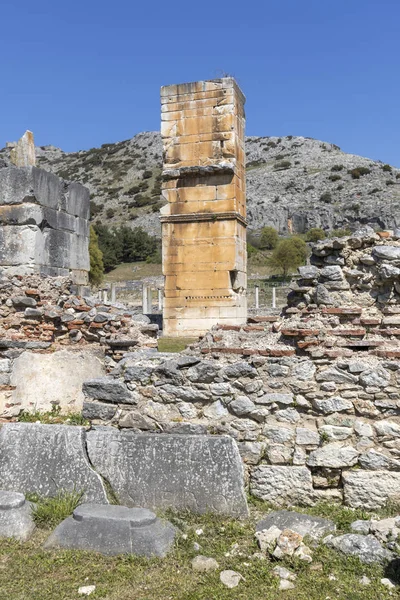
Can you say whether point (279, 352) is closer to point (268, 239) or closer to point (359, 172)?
point (268, 239)

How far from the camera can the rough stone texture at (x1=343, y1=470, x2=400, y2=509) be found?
4.11 m

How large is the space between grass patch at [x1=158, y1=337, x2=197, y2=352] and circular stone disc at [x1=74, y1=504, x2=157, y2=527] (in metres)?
5.97

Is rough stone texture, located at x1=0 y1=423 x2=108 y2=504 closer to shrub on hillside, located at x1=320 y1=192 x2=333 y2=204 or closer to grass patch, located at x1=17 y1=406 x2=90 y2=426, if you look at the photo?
grass patch, located at x1=17 y1=406 x2=90 y2=426

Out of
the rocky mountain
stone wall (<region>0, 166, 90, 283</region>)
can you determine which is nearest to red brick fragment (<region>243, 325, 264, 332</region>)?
stone wall (<region>0, 166, 90, 283</region>)

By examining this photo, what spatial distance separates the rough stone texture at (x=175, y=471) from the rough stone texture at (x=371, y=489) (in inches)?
33.6

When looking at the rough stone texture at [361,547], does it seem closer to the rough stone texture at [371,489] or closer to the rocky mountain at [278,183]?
the rough stone texture at [371,489]

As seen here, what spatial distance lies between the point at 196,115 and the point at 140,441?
9.39m

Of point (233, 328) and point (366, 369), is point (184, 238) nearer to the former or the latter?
point (233, 328)

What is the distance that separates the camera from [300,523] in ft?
12.6

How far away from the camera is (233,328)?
5.64 m

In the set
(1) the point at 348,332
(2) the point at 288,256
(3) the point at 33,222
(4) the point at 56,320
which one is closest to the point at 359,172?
(2) the point at 288,256

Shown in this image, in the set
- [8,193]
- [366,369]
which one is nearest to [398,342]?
[366,369]

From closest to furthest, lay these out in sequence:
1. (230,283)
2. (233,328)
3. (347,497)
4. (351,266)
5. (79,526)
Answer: (79,526) → (347,497) → (351,266) → (233,328) → (230,283)

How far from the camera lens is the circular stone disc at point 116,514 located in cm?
377
